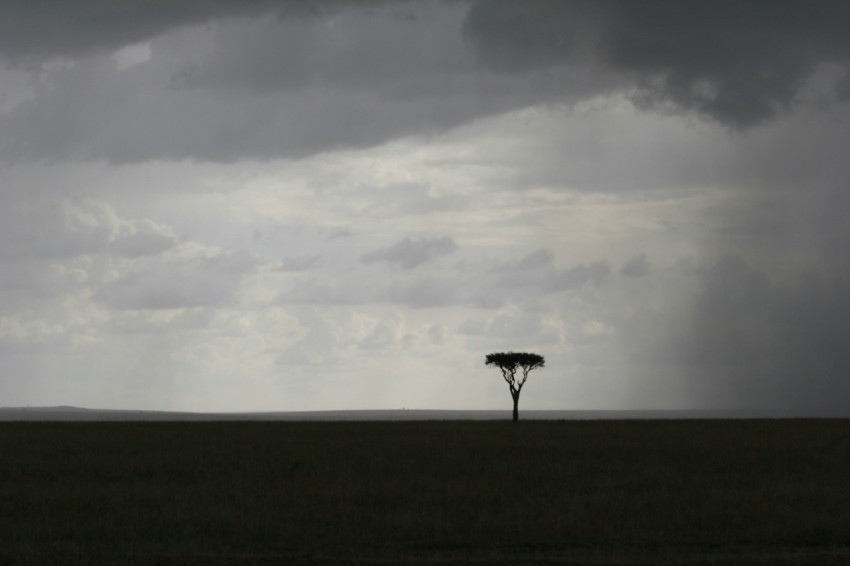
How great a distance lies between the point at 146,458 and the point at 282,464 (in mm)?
7413

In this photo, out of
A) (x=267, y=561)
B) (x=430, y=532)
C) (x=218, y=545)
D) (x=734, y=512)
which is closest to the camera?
(x=267, y=561)

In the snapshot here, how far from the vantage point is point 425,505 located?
32.2m

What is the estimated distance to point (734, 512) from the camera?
3048cm

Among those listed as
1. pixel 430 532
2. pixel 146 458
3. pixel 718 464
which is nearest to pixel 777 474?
pixel 718 464

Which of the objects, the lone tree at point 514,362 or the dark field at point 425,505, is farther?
the lone tree at point 514,362

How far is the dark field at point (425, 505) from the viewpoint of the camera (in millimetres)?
24906

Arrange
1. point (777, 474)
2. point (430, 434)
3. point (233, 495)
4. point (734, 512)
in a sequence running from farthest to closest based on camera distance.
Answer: point (430, 434) → point (777, 474) → point (233, 495) → point (734, 512)

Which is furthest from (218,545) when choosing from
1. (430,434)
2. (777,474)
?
(430,434)

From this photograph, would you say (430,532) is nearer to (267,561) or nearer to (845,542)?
(267,561)

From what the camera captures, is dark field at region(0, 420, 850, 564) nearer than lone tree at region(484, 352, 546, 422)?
Yes

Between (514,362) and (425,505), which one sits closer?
(425,505)

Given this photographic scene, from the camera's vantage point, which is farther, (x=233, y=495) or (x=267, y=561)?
(x=233, y=495)

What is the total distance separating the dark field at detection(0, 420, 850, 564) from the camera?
981 inches

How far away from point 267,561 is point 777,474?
2605cm
